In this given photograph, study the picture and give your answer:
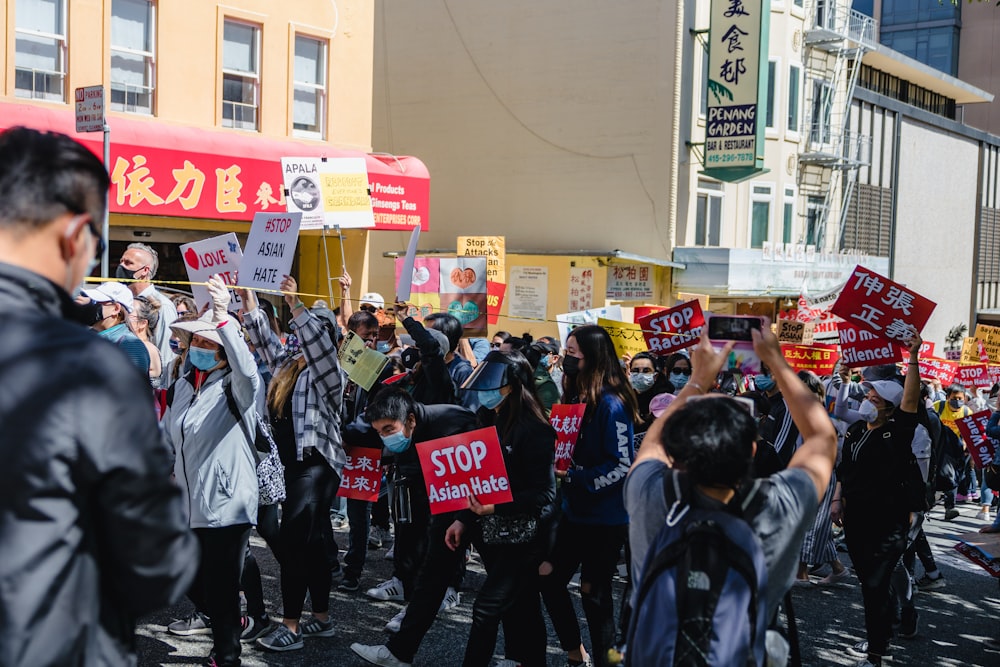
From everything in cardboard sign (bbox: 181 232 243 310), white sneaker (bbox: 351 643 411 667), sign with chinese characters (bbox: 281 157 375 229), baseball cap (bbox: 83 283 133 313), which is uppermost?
sign with chinese characters (bbox: 281 157 375 229)

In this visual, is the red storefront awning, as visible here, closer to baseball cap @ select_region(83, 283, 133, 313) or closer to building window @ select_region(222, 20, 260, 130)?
building window @ select_region(222, 20, 260, 130)

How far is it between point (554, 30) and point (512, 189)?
4320 mm

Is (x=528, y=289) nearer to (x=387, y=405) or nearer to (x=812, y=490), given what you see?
(x=387, y=405)

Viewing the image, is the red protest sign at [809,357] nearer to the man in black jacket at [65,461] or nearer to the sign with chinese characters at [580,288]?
the man in black jacket at [65,461]

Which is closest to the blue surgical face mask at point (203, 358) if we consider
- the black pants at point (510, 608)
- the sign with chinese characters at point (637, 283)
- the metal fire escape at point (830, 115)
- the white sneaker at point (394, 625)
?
the black pants at point (510, 608)

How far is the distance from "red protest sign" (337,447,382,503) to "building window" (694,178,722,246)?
20.8 meters

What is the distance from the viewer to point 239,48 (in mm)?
18156

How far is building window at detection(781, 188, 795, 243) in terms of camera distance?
29.3 metres

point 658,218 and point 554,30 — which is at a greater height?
point 554,30

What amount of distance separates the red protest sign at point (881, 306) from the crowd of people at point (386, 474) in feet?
1.07

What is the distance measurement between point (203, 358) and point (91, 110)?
6.08 meters

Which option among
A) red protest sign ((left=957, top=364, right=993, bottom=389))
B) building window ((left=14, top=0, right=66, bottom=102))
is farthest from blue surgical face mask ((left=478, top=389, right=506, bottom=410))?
building window ((left=14, top=0, right=66, bottom=102))

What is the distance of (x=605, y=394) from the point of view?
5.94 m

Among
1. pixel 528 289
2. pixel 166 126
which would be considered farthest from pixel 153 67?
pixel 528 289
